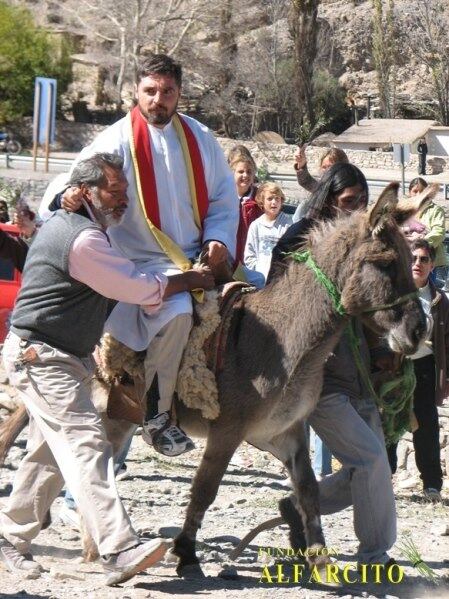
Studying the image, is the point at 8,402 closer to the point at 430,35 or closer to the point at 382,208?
the point at 382,208

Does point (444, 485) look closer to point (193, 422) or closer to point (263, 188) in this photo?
point (263, 188)

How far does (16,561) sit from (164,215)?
209 centimetres

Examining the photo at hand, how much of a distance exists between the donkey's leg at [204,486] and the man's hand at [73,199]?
150 centimetres

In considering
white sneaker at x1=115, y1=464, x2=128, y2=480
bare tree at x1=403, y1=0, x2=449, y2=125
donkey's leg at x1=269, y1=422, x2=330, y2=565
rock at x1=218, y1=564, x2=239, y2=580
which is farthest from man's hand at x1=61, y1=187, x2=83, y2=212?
bare tree at x1=403, y1=0, x2=449, y2=125

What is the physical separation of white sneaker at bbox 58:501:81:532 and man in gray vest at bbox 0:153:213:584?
1.46 m

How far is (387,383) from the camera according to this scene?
300 inches

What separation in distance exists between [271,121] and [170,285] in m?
47.6

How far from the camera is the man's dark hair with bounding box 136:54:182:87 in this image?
697 cm

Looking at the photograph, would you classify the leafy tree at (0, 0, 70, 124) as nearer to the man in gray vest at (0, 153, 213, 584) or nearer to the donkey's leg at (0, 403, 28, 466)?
the donkey's leg at (0, 403, 28, 466)

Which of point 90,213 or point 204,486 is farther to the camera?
point 204,486

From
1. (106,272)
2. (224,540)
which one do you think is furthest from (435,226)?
(106,272)

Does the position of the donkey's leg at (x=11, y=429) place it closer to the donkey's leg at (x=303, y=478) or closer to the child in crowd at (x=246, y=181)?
the donkey's leg at (x=303, y=478)

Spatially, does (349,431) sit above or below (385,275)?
below

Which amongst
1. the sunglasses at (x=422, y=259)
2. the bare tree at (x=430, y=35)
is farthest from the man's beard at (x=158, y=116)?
the bare tree at (x=430, y=35)
